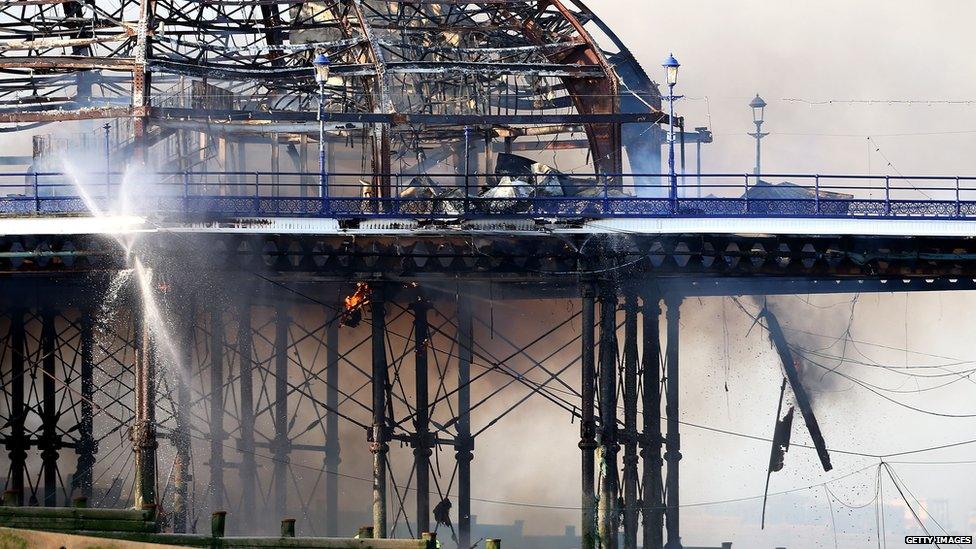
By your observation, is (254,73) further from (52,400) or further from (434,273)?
(52,400)

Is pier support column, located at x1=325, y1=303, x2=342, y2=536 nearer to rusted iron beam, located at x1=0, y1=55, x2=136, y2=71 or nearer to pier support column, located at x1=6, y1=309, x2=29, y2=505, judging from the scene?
pier support column, located at x1=6, y1=309, x2=29, y2=505

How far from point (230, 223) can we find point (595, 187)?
387 inches

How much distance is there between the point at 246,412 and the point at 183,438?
3.61 meters

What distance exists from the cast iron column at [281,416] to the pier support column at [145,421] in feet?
37.5

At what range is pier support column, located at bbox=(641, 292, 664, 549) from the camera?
44.7 m

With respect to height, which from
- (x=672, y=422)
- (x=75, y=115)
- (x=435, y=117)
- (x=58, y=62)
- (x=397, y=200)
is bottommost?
(x=672, y=422)

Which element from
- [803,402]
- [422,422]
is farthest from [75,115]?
[803,402]

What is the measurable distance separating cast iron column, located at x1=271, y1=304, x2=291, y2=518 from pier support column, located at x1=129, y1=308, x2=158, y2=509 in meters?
11.4

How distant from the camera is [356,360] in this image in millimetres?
67250

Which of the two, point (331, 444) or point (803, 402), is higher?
point (803, 402)

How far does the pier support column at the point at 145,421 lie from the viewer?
41688 millimetres

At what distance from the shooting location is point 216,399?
5297 cm

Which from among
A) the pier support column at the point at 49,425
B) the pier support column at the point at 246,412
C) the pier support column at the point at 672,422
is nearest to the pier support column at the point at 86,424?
the pier support column at the point at 49,425

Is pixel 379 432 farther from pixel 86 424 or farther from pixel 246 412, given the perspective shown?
pixel 86 424
